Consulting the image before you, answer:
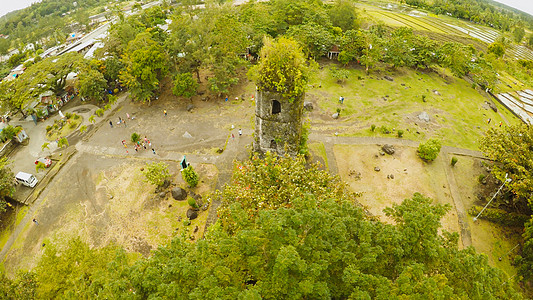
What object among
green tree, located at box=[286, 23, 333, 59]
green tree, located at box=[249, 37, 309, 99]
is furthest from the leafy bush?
green tree, located at box=[286, 23, 333, 59]

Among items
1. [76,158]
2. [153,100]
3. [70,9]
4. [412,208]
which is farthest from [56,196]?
[70,9]

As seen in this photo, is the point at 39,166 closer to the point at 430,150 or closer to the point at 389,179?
the point at 389,179

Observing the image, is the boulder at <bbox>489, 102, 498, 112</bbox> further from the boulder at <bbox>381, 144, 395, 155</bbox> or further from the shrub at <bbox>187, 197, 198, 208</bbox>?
the shrub at <bbox>187, 197, 198, 208</bbox>

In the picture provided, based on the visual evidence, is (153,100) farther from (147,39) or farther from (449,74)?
(449,74)

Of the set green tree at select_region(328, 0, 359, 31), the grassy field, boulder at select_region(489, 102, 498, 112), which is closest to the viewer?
the grassy field

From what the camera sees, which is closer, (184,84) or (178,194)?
(178,194)

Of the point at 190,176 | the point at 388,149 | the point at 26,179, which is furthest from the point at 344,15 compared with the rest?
the point at 26,179

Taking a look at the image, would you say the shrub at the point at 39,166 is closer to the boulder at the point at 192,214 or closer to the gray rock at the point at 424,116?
the boulder at the point at 192,214
